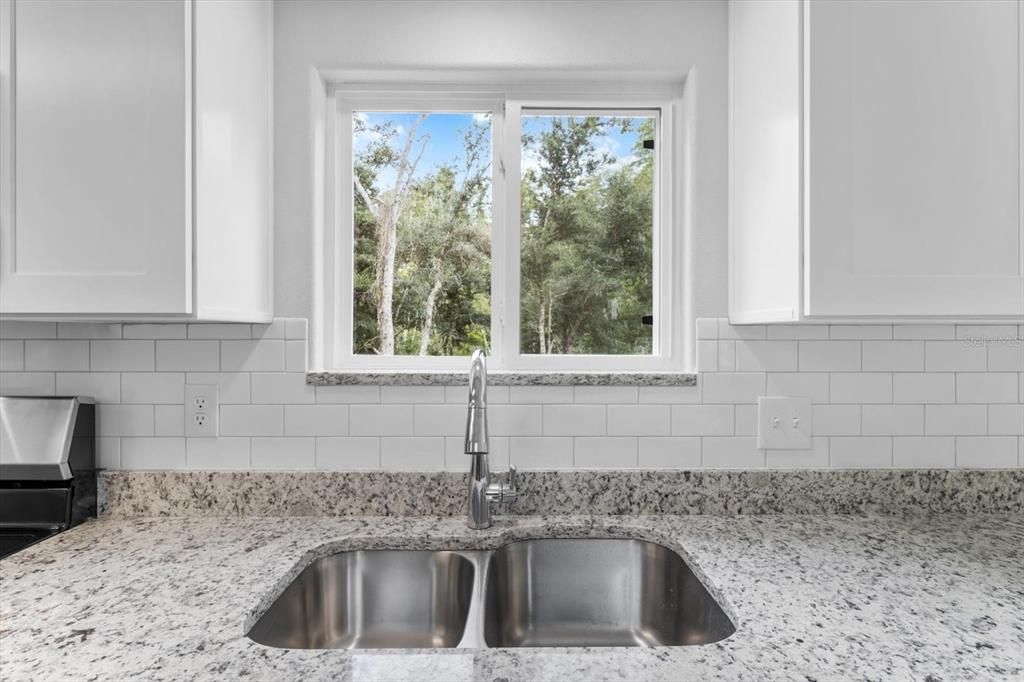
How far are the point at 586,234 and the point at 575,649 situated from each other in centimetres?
104

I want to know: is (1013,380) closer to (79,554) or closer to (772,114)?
(772,114)

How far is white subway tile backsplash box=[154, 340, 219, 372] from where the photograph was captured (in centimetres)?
145

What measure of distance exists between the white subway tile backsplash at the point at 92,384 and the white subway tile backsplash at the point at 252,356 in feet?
0.87

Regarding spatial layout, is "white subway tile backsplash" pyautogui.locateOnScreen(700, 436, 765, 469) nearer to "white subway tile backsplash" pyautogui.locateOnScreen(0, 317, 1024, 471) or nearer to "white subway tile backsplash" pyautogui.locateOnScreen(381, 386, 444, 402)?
"white subway tile backsplash" pyautogui.locateOnScreen(0, 317, 1024, 471)

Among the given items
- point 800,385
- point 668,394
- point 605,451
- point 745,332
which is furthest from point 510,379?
point 800,385

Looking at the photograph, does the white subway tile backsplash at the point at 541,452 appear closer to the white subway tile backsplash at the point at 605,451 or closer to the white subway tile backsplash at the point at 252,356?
the white subway tile backsplash at the point at 605,451

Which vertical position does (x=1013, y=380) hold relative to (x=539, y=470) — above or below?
above

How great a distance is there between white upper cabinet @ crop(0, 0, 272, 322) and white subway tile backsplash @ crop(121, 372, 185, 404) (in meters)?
0.36

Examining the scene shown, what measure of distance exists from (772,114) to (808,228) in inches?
11.4

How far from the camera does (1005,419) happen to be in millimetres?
1482

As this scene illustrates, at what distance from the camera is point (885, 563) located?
112 centimetres

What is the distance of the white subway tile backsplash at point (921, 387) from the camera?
148 cm

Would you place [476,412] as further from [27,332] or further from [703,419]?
[27,332]

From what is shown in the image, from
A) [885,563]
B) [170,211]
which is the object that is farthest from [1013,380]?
[170,211]
